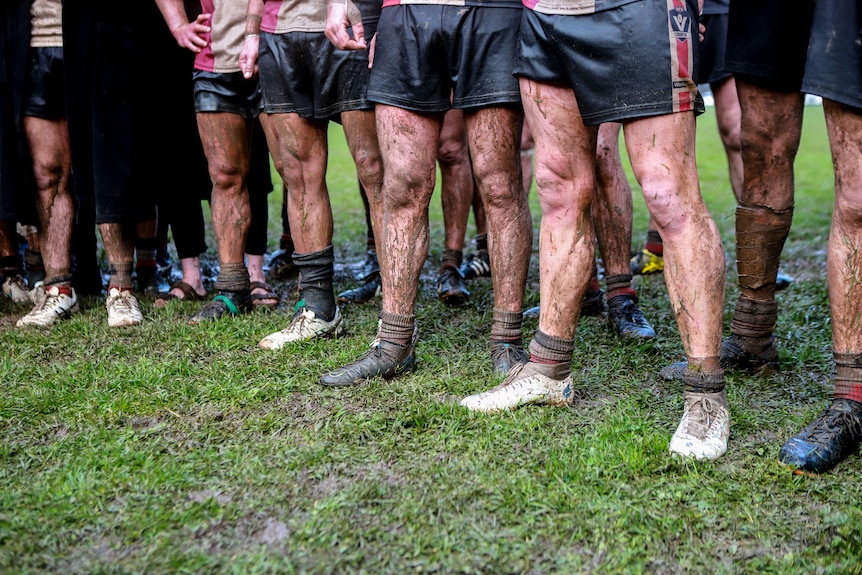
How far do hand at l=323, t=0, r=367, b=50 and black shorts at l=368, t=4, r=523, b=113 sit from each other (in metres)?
0.20

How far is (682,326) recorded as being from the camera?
2.80 m

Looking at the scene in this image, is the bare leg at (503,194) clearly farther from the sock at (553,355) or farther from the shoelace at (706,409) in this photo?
the shoelace at (706,409)

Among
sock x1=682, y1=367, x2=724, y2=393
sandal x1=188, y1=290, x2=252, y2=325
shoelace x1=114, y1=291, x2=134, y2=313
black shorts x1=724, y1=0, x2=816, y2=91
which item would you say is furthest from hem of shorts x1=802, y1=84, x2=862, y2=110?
shoelace x1=114, y1=291, x2=134, y2=313

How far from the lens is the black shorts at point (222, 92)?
4.46 metres

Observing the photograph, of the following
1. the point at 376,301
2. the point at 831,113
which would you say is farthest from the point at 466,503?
the point at 376,301

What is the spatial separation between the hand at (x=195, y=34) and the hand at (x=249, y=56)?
16.3 inches

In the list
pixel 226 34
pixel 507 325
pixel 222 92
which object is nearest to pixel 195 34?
pixel 226 34

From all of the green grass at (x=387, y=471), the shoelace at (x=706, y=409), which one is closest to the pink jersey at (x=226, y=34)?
the green grass at (x=387, y=471)

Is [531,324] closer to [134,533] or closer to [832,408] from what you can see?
[832,408]

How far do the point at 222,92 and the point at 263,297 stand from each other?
127 centimetres

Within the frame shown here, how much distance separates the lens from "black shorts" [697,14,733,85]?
16.6 ft

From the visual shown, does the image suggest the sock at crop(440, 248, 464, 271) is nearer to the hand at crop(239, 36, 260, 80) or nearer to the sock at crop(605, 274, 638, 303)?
the sock at crop(605, 274, 638, 303)

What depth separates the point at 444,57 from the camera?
131 inches

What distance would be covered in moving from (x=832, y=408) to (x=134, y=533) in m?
2.33
